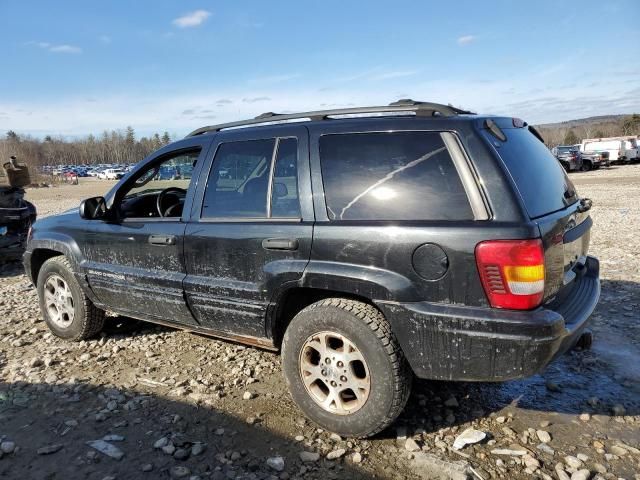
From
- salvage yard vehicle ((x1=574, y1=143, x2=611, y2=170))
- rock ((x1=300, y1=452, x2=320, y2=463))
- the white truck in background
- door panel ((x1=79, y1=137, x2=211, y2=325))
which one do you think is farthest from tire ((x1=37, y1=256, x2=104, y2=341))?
the white truck in background

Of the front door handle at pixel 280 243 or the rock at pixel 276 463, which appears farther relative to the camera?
the front door handle at pixel 280 243

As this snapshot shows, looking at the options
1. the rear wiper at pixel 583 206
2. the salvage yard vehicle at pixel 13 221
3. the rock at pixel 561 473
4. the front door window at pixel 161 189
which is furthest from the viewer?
the salvage yard vehicle at pixel 13 221

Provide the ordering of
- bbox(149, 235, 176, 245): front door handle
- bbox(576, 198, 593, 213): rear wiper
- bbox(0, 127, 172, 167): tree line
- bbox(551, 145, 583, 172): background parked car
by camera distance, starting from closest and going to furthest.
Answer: bbox(576, 198, 593, 213): rear wiper → bbox(149, 235, 176, 245): front door handle → bbox(551, 145, 583, 172): background parked car → bbox(0, 127, 172, 167): tree line

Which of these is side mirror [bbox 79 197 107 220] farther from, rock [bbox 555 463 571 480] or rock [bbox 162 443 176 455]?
rock [bbox 555 463 571 480]

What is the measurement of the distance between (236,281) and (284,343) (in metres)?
0.55

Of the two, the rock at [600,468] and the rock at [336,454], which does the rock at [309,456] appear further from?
the rock at [600,468]

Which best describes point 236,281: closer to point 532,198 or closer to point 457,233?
point 457,233

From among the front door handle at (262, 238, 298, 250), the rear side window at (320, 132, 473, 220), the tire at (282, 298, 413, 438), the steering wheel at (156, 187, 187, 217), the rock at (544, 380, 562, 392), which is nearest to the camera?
the rear side window at (320, 132, 473, 220)

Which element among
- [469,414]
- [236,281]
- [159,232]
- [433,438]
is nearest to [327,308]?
[236,281]

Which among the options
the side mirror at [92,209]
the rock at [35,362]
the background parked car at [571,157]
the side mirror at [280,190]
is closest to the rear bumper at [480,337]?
the side mirror at [280,190]

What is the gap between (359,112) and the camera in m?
3.13

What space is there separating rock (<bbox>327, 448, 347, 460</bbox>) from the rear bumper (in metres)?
0.65

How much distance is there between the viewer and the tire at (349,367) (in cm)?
275

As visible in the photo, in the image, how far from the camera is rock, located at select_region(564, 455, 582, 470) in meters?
2.64
